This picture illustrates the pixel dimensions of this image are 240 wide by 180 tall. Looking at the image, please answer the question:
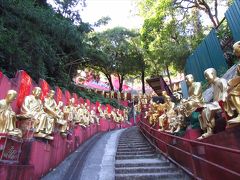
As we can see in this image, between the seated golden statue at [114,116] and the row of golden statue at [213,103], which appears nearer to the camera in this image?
the row of golden statue at [213,103]

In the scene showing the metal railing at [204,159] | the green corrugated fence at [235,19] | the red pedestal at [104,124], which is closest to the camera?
the metal railing at [204,159]

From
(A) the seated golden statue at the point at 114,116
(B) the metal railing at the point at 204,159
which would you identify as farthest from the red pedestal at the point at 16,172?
(A) the seated golden statue at the point at 114,116

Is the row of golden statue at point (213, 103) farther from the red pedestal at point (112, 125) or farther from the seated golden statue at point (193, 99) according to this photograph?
the red pedestal at point (112, 125)

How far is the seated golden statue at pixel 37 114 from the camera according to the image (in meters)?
7.25

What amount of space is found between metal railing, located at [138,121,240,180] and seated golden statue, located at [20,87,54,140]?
10.6 ft

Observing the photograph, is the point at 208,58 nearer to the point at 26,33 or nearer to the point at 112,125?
the point at 26,33

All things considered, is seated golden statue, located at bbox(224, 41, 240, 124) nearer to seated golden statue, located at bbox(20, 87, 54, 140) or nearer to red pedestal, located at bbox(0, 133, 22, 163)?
red pedestal, located at bbox(0, 133, 22, 163)

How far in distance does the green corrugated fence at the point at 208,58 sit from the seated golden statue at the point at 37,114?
8.88 metres

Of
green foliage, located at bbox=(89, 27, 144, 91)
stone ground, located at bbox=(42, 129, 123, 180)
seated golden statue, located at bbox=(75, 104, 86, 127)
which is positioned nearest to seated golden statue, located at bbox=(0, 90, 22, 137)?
stone ground, located at bbox=(42, 129, 123, 180)

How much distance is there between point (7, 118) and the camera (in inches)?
243

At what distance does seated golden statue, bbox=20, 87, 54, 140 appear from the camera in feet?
23.8

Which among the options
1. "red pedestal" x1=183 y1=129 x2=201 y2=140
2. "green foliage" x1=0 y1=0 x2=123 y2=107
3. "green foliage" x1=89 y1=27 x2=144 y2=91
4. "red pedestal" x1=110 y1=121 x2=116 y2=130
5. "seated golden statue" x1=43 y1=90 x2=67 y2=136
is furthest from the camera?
"green foliage" x1=89 y1=27 x2=144 y2=91

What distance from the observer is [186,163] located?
6586 millimetres

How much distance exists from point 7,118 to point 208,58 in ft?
39.3
